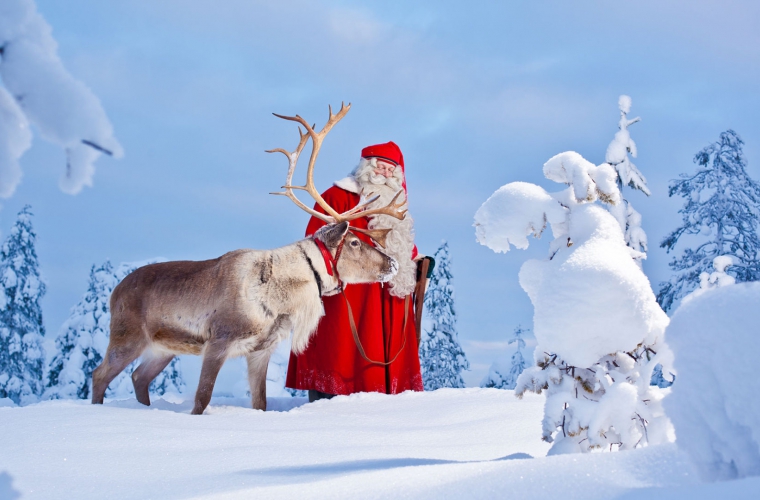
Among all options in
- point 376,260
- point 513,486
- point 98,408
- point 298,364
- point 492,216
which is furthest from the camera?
point 298,364

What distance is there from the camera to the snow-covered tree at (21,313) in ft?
40.7

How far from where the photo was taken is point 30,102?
6.03ft

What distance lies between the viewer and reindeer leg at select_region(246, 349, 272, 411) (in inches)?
210

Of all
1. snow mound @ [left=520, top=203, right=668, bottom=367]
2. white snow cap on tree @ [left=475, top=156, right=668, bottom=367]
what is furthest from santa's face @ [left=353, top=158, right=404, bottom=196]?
snow mound @ [left=520, top=203, right=668, bottom=367]

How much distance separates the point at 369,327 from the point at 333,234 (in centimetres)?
A: 138

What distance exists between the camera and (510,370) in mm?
14992

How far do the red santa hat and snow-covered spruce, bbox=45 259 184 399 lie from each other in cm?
666

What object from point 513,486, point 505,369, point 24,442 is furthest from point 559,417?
point 505,369

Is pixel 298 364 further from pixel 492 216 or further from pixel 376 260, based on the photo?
pixel 492 216

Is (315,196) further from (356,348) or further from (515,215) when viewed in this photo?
(515,215)

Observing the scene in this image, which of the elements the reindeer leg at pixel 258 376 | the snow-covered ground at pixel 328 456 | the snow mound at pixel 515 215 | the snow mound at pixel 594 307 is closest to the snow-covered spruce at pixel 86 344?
the reindeer leg at pixel 258 376

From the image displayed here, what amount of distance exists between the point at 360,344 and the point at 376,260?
3.39ft

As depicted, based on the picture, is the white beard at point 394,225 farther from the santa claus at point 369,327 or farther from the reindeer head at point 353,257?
the reindeer head at point 353,257

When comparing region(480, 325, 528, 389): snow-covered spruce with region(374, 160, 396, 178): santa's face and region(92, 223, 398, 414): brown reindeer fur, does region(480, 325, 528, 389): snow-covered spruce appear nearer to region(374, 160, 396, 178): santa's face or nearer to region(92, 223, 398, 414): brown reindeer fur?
region(374, 160, 396, 178): santa's face
